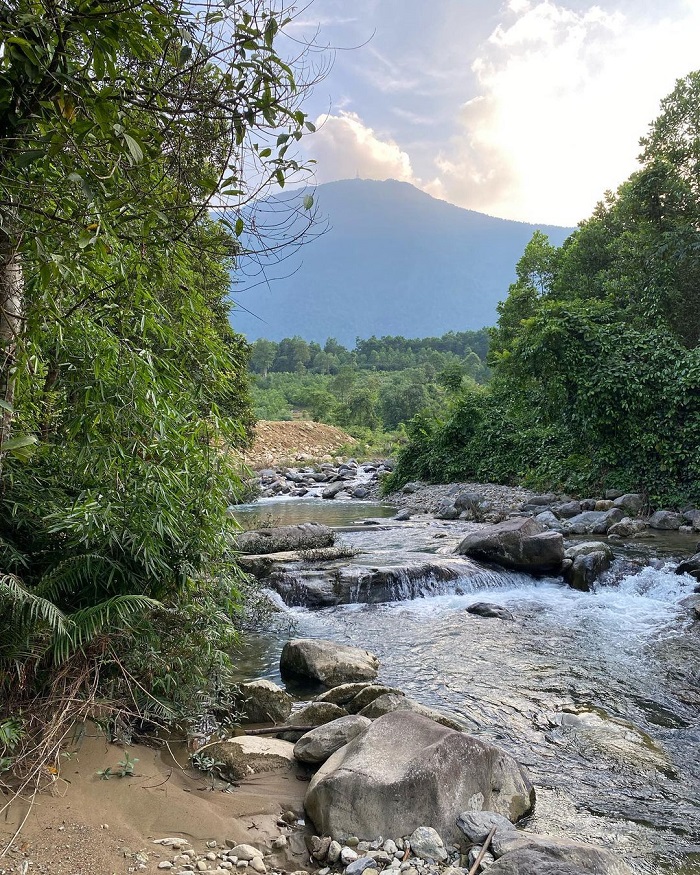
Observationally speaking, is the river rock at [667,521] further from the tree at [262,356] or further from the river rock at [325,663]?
the tree at [262,356]

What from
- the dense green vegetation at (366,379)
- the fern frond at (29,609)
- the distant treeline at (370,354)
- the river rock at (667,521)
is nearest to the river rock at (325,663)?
the fern frond at (29,609)

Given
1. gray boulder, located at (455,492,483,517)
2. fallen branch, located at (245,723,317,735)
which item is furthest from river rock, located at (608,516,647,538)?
fallen branch, located at (245,723,317,735)

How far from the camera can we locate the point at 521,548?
9.84m

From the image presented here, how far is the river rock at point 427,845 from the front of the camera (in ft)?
9.46

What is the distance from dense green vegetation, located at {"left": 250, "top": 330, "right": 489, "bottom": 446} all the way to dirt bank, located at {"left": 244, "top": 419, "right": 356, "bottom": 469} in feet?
9.29

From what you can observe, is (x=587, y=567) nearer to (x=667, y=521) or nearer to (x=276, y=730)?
(x=667, y=521)

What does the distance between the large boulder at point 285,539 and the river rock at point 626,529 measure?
6.30 metres

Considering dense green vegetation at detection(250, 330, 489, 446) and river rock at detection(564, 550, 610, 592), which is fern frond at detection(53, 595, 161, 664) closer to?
river rock at detection(564, 550, 610, 592)

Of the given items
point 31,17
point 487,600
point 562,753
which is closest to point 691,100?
point 487,600

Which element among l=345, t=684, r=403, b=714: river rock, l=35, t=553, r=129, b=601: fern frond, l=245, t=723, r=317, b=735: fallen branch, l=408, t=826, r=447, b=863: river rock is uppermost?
l=35, t=553, r=129, b=601: fern frond

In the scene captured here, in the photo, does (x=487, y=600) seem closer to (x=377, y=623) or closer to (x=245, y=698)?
(x=377, y=623)

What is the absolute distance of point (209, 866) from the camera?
2.68 m

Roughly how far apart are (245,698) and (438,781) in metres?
2.11

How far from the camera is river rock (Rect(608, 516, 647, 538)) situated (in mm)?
12148
